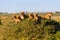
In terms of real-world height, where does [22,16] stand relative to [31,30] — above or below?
above

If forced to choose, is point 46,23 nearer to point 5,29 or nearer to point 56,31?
point 56,31

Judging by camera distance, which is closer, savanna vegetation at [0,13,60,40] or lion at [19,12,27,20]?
savanna vegetation at [0,13,60,40]

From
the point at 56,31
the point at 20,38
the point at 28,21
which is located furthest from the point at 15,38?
the point at 56,31

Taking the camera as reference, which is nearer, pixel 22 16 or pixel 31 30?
pixel 31 30

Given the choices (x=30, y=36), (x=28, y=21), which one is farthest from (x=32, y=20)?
(x=30, y=36)

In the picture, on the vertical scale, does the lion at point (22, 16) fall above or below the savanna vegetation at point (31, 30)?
above

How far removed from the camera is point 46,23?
19.8 meters

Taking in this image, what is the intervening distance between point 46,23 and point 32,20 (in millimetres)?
1019

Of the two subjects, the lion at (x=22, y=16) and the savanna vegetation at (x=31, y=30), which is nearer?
the savanna vegetation at (x=31, y=30)

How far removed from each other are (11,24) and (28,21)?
4.46 ft

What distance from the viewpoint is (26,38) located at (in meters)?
18.5

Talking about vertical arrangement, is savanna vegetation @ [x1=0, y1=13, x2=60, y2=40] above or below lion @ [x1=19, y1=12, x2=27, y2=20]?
below

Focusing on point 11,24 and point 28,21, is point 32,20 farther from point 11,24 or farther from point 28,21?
point 11,24

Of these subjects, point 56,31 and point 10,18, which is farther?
point 10,18
